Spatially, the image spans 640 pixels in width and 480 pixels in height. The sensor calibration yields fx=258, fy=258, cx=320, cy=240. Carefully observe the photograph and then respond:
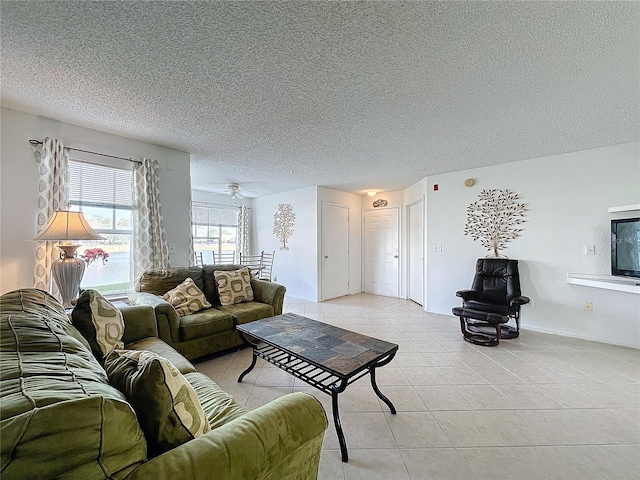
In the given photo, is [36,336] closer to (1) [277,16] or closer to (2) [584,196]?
(1) [277,16]

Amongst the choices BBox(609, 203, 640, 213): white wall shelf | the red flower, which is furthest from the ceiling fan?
BBox(609, 203, 640, 213): white wall shelf

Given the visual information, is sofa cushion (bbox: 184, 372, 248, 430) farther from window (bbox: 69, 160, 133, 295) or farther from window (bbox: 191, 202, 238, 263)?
window (bbox: 191, 202, 238, 263)

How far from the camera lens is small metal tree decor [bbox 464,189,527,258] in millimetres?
3705

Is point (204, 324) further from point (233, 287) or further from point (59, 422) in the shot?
point (59, 422)

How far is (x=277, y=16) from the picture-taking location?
4.41 ft

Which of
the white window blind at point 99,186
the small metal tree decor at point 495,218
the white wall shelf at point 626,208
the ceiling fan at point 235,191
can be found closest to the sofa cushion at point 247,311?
the white window blind at point 99,186

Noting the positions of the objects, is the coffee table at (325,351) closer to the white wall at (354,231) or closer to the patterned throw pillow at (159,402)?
the patterned throw pillow at (159,402)

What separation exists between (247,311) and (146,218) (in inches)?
66.6

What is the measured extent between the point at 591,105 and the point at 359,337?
278cm

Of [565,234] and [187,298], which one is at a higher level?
[565,234]

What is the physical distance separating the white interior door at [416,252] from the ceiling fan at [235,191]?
3.55 metres

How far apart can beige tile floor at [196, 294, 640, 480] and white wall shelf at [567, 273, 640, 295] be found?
2.38 feet

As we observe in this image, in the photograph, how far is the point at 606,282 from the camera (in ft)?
9.30

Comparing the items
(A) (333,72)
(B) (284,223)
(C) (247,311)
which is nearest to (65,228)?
(C) (247,311)
